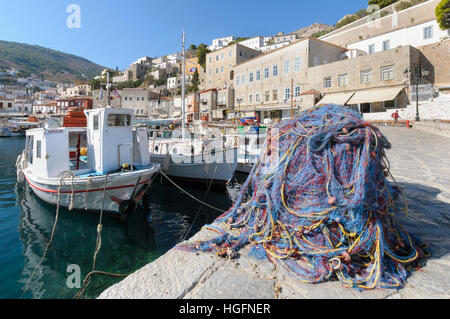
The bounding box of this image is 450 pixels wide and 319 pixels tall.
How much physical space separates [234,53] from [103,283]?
45841 mm

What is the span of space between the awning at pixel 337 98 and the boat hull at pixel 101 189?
23.9 m

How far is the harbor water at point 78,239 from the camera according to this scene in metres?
4.88

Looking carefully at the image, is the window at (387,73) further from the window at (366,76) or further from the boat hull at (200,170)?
the boat hull at (200,170)

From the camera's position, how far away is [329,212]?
8.59 ft

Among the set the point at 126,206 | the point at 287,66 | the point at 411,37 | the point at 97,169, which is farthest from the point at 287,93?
the point at 126,206

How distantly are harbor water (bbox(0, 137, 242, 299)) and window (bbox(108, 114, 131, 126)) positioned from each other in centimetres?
312

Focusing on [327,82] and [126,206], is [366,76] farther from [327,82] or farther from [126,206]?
[126,206]

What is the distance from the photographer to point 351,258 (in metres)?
2.49

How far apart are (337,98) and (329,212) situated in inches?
1101

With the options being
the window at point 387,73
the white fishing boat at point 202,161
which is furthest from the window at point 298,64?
the white fishing boat at point 202,161

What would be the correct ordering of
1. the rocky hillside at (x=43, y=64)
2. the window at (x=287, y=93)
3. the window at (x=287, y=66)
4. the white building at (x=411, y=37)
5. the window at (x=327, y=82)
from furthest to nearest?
the rocky hillside at (x=43, y=64) → the window at (x=287, y=93) → the window at (x=287, y=66) → the window at (x=327, y=82) → the white building at (x=411, y=37)

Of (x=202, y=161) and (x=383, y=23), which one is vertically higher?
(x=383, y=23)

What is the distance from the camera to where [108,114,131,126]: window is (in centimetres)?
819
